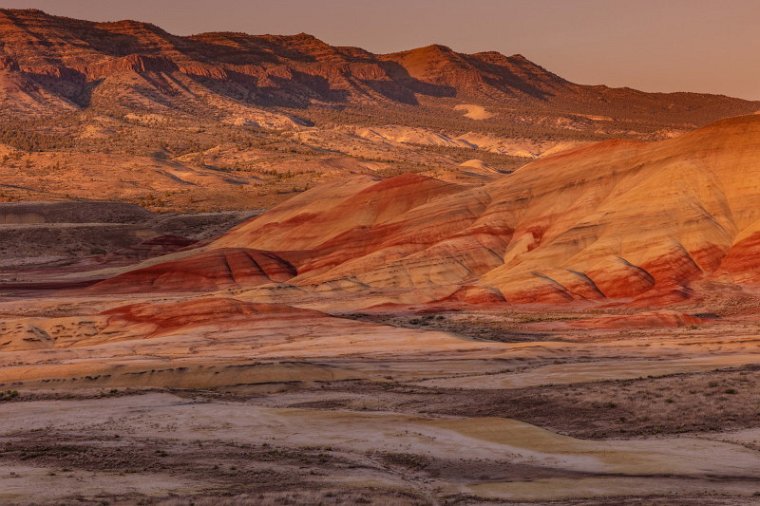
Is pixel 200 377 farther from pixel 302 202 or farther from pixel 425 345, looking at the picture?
pixel 302 202

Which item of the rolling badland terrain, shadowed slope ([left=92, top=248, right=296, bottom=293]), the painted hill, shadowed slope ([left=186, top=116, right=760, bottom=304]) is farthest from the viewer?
shadowed slope ([left=92, top=248, right=296, bottom=293])

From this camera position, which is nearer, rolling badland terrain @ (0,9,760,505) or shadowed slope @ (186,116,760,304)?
rolling badland terrain @ (0,9,760,505)

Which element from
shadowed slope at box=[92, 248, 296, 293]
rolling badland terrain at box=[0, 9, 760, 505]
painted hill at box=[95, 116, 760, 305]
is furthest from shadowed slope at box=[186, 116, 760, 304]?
shadowed slope at box=[92, 248, 296, 293]

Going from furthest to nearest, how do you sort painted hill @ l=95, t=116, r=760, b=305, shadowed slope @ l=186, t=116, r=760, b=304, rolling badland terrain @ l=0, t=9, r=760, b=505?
shadowed slope @ l=186, t=116, r=760, b=304 < painted hill @ l=95, t=116, r=760, b=305 < rolling badland terrain @ l=0, t=9, r=760, b=505

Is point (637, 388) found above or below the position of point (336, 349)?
above

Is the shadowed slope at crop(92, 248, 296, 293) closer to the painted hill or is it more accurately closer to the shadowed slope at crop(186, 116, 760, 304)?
the painted hill

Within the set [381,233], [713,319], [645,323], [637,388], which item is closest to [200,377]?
[637,388]
